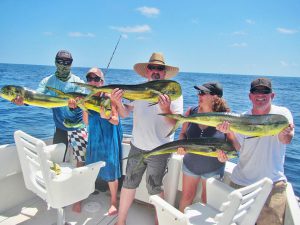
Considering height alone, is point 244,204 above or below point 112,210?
above

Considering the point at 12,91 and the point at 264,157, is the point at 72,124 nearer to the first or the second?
the point at 12,91

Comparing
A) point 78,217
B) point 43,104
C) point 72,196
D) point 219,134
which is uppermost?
point 43,104

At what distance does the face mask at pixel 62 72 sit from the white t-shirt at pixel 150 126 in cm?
109

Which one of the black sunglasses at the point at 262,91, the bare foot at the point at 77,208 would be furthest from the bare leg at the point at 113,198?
the black sunglasses at the point at 262,91

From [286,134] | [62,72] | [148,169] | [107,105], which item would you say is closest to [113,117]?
[107,105]

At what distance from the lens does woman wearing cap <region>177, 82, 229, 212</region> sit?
2.70m

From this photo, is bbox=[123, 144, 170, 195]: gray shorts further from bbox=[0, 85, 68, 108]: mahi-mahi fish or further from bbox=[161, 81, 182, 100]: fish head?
bbox=[0, 85, 68, 108]: mahi-mahi fish

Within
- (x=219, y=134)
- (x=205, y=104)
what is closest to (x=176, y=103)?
(x=205, y=104)

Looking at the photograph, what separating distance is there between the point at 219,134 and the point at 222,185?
0.46 meters

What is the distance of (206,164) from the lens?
274 cm

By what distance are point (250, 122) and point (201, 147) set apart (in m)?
0.44

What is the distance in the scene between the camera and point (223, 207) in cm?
187

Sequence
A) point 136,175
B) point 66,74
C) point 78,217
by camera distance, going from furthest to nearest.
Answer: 1. point 66,74
2. point 78,217
3. point 136,175

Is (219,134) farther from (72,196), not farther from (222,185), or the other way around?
(72,196)
